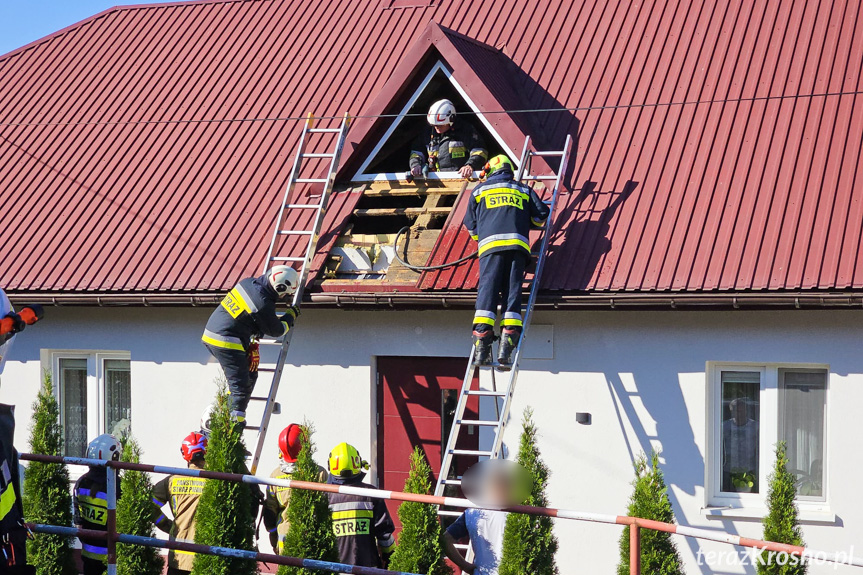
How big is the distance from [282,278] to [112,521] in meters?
2.97

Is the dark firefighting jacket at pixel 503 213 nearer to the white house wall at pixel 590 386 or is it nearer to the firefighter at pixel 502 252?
the firefighter at pixel 502 252

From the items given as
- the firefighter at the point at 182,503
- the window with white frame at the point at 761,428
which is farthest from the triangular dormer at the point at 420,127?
the firefighter at the point at 182,503

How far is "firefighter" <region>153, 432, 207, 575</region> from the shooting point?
301 inches

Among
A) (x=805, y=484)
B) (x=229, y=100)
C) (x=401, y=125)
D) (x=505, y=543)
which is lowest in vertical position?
(x=505, y=543)

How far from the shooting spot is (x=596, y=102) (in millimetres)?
11094

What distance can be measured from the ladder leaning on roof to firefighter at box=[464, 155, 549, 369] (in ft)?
0.54

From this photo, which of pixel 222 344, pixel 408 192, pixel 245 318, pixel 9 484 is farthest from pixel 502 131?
pixel 9 484

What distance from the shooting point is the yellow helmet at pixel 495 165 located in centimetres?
928

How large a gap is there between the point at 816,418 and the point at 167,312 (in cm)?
636

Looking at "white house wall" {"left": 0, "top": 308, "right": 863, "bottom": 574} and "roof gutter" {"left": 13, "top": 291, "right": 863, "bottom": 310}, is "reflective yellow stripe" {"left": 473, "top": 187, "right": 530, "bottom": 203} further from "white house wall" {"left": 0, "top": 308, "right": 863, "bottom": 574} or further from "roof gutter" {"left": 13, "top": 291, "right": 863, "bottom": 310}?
"white house wall" {"left": 0, "top": 308, "right": 863, "bottom": 574}

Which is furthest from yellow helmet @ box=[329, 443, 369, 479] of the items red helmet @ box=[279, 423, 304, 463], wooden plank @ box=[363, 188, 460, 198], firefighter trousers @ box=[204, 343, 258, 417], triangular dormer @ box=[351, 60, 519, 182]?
triangular dormer @ box=[351, 60, 519, 182]

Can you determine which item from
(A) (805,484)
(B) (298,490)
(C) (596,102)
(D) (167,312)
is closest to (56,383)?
(D) (167,312)

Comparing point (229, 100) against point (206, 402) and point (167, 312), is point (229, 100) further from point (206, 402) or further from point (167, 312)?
point (206, 402)

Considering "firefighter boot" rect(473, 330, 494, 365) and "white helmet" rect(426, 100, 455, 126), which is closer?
"firefighter boot" rect(473, 330, 494, 365)
